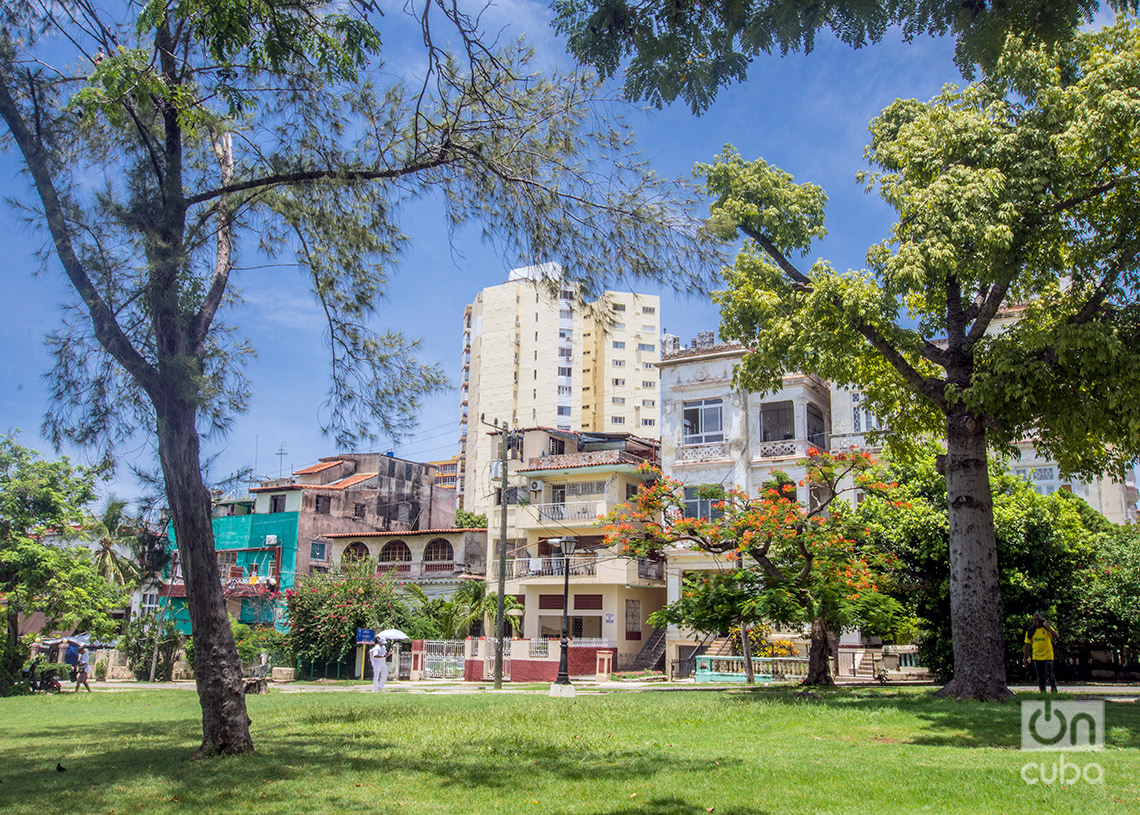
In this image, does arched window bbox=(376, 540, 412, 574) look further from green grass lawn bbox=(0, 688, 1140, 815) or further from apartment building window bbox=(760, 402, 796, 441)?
green grass lawn bbox=(0, 688, 1140, 815)

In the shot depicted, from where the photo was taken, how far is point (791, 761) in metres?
7.94

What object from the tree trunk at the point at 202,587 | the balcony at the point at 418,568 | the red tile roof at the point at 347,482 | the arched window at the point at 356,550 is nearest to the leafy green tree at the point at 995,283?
the tree trunk at the point at 202,587

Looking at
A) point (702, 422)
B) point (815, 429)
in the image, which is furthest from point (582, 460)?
point (815, 429)

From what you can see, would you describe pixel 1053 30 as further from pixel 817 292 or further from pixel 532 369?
pixel 532 369

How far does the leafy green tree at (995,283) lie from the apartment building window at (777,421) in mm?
17630

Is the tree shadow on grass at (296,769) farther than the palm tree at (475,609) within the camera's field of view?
No

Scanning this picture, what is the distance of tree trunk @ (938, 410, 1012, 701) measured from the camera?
1300 centimetres

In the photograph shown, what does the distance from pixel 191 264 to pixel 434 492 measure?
50918mm

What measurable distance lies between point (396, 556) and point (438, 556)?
2.45 m

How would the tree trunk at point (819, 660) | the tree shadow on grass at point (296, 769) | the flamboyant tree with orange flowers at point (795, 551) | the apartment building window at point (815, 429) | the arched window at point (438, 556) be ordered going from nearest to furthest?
the tree shadow on grass at point (296, 769) → the flamboyant tree with orange flowers at point (795, 551) → the tree trunk at point (819, 660) → the apartment building window at point (815, 429) → the arched window at point (438, 556)

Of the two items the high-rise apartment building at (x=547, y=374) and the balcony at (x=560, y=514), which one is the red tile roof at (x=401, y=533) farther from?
the high-rise apartment building at (x=547, y=374)

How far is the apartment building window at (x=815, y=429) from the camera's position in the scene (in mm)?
32469

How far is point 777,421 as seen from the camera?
111ft

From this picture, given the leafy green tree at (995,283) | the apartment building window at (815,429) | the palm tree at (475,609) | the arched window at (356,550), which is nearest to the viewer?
the leafy green tree at (995,283)
